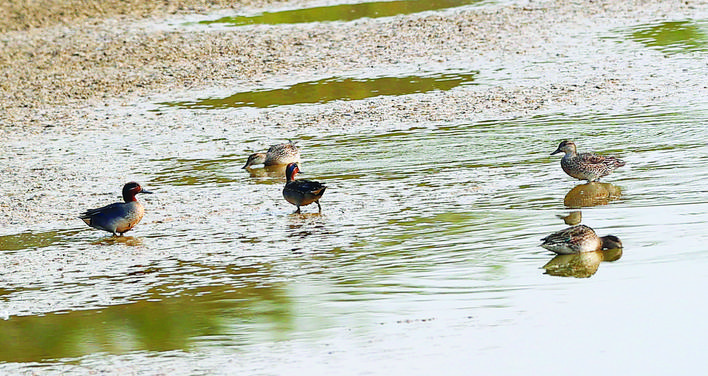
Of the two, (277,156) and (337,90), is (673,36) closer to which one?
(337,90)

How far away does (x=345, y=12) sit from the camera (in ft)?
93.0

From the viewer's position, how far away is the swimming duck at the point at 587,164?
41.4ft

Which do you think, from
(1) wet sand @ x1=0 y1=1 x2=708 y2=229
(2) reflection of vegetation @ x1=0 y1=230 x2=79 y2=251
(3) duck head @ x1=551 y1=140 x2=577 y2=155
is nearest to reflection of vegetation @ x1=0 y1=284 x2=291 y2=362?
(2) reflection of vegetation @ x1=0 y1=230 x2=79 y2=251

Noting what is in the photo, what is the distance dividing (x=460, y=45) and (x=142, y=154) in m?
8.29

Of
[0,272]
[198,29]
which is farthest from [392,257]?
[198,29]

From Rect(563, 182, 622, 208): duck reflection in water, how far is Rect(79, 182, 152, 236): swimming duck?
13.8 ft

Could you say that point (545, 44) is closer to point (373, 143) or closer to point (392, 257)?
point (373, 143)

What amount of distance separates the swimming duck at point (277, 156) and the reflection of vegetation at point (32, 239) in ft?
10.4

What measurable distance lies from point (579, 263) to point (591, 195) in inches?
105

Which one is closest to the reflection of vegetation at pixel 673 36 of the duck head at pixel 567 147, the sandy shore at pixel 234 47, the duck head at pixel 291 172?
the sandy shore at pixel 234 47

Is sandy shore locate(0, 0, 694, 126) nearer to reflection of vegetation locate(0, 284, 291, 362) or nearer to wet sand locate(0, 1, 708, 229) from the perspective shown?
wet sand locate(0, 1, 708, 229)

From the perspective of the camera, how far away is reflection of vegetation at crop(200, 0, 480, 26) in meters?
27.7

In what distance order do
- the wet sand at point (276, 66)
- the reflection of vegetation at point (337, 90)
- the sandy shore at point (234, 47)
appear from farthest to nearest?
the sandy shore at point (234, 47) < the reflection of vegetation at point (337, 90) < the wet sand at point (276, 66)

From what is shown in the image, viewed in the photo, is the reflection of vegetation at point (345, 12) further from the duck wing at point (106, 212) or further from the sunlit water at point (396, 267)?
the duck wing at point (106, 212)
